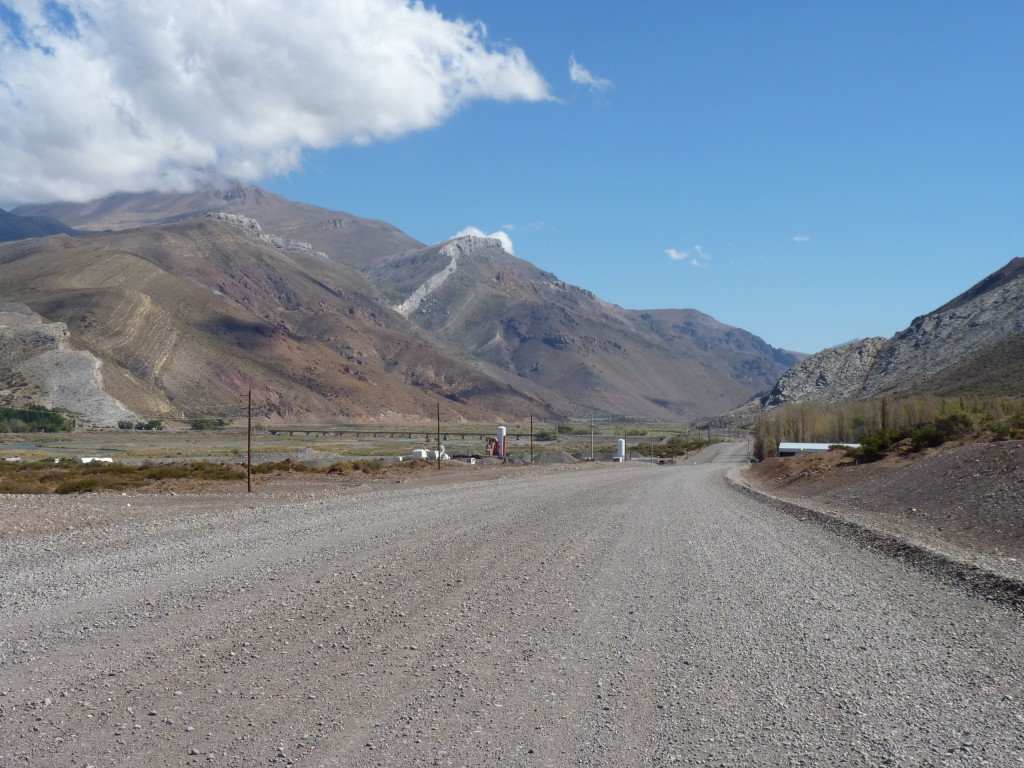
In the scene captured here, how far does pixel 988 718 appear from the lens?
19.3 ft

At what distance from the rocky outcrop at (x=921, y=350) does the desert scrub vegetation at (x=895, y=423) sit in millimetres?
16019

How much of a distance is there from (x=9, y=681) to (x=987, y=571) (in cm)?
1086

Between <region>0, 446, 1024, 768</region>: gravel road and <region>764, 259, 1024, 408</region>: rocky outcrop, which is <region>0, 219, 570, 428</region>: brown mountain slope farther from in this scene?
<region>0, 446, 1024, 768</region>: gravel road

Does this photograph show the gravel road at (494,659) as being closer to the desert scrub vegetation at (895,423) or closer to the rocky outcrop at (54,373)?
the desert scrub vegetation at (895,423)

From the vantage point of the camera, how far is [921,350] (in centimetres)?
11144

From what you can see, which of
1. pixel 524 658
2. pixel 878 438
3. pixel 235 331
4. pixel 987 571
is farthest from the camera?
pixel 235 331

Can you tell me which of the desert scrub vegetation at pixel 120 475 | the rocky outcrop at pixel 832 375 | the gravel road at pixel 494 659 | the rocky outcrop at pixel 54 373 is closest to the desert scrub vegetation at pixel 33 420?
the rocky outcrop at pixel 54 373

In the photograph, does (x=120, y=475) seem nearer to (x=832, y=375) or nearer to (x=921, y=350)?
(x=921, y=350)

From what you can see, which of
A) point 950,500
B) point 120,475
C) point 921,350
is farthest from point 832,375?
point 950,500

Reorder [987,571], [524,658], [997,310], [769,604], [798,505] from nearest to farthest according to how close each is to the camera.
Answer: [524,658] → [769,604] → [987,571] → [798,505] → [997,310]

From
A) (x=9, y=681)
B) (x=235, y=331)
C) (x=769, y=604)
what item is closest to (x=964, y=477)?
(x=769, y=604)

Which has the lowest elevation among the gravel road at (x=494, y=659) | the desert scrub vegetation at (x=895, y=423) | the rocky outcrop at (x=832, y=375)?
the gravel road at (x=494, y=659)

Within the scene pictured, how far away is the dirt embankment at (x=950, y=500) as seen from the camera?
44.3 ft

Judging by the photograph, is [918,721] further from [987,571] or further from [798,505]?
[798,505]
